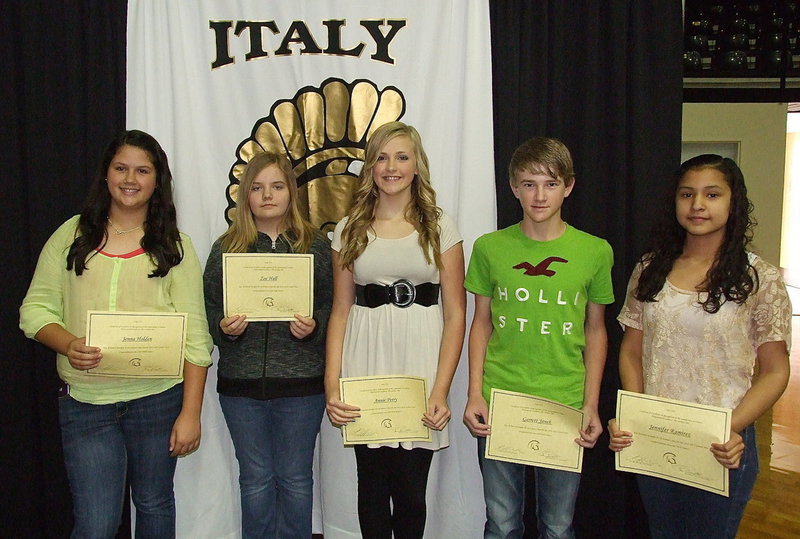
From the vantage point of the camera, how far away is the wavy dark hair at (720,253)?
1748mm

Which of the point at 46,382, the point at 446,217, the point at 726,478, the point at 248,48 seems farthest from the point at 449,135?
the point at 46,382

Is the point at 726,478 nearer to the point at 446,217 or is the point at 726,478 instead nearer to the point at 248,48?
the point at 446,217

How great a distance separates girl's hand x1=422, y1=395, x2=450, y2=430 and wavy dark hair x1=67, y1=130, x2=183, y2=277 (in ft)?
3.10

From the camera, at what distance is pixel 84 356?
1.91 m

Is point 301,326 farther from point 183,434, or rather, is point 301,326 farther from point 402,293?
point 183,434

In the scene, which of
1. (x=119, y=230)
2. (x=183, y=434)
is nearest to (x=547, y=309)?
(x=183, y=434)

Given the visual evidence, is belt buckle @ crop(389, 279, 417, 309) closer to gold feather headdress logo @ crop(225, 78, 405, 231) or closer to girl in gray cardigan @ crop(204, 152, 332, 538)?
girl in gray cardigan @ crop(204, 152, 332, 538)

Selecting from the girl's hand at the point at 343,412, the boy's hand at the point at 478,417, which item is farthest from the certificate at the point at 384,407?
the boy's hand at the point at 478,417

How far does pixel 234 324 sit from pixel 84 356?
45 cm

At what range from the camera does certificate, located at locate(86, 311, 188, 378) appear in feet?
6.36

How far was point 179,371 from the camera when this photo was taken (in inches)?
79.3

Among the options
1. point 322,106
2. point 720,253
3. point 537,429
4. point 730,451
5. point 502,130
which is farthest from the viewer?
point 322,106

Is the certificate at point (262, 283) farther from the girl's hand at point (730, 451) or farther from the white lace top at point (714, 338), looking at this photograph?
the girl's hand at point (730, 451)

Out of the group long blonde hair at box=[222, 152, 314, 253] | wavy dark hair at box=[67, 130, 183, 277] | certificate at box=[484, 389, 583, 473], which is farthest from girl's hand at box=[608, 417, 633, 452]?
wavy dark hair at box=[67, 130, 183, 277]
